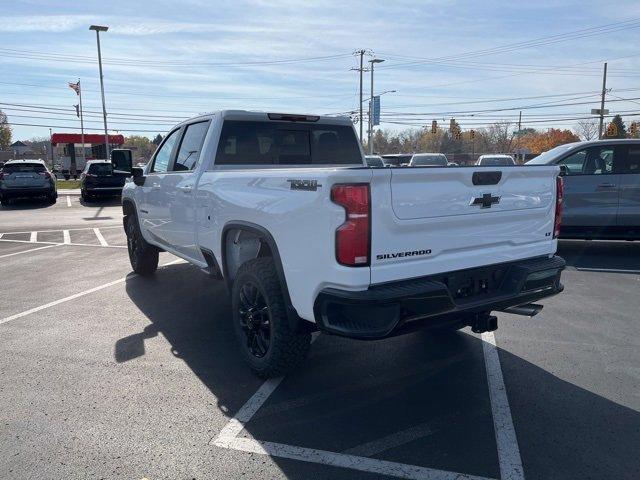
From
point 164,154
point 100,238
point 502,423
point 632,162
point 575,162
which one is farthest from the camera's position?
point 100,238

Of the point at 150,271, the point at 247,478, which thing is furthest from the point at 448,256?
the point at 150,271

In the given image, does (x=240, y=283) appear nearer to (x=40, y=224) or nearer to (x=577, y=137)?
(x=40, y=224)

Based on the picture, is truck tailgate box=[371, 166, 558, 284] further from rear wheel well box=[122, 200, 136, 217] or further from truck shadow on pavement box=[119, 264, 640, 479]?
rear wheel well box=[122, 200, 136, 217]

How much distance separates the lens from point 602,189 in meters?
8.89

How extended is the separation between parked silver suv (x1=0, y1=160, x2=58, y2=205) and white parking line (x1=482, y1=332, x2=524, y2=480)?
1865 cm

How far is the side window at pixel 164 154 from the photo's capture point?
611 centimetres

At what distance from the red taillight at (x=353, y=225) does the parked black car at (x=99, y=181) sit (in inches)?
750

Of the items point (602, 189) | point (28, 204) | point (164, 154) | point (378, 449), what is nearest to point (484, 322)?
point (378, 449)

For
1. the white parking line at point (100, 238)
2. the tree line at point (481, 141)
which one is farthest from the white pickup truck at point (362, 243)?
the tree line at point (481, 141)

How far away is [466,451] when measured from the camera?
120 inches

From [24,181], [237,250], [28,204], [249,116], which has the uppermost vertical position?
[249,116]

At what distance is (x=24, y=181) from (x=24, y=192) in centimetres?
39

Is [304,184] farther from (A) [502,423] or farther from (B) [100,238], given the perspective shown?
(B) [100,238]

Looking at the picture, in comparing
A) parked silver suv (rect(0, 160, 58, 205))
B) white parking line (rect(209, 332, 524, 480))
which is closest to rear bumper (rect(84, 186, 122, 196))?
parked silver suv (rect(0, 160, 58, 205))
